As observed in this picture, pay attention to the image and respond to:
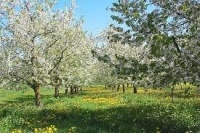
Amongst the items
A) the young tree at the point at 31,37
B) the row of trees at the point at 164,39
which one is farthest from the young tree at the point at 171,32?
the young tree at the point at 31,37

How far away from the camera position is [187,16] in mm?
14047

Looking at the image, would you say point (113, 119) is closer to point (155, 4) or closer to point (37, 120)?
point (37, 120)

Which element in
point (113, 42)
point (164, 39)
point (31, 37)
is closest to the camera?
point (164, 39)

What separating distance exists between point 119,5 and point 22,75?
14.1 metres

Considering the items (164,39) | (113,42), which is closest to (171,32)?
(164,39)

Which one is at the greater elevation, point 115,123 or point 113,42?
point 113,42

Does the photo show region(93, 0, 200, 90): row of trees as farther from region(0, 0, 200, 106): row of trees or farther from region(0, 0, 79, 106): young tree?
region(0, 0, 79, 106): young tree

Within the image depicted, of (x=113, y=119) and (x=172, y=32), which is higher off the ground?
(x=172, y=32)

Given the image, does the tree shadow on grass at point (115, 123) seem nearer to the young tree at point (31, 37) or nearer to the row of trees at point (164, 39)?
the row of trees at point (164, 39)

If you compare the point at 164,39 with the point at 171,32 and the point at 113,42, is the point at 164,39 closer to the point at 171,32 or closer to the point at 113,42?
the point at 171,32

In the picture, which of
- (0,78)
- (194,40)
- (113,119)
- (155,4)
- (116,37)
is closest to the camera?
(194,40)

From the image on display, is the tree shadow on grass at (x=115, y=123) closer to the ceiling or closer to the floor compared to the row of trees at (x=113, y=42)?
closer to the floor

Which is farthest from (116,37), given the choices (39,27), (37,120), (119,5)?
(39,27)

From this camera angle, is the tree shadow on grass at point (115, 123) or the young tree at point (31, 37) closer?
the tree shadow on grass at point (115, 123)
